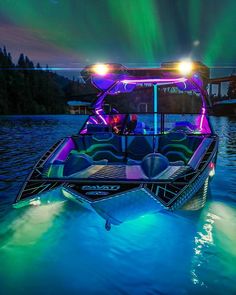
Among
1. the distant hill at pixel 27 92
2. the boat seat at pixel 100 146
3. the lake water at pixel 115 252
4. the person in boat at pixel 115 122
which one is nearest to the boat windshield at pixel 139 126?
the person in boat at pixel 115 122

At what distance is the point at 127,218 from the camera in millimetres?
4105

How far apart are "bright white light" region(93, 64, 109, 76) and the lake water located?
3509mm

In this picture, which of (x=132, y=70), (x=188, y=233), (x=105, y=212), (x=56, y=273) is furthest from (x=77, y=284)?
(x=132, y=70)

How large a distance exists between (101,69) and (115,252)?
4804 mm

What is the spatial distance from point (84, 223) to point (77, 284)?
179cm

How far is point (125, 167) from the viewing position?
606 cm

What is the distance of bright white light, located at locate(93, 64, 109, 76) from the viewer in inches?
299

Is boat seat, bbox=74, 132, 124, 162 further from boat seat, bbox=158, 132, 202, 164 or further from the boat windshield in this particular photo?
boat seat, bbox=158, 132, 202, 164

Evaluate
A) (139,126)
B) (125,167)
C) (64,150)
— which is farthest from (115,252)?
(139,126)

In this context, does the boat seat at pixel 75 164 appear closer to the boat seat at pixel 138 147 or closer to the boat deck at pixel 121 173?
the boat deck at pixel 121 173

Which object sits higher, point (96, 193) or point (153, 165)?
point (153, 165)

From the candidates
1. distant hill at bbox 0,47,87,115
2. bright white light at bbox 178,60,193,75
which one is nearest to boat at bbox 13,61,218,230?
bright white light at bbox 178,60,193,75

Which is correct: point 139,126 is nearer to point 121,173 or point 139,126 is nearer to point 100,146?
point 100,146

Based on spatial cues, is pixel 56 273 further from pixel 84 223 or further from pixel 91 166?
pixel 91 166
